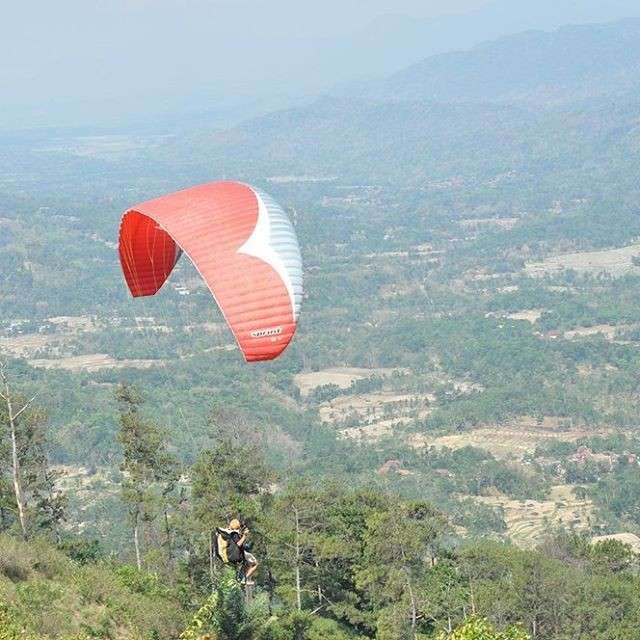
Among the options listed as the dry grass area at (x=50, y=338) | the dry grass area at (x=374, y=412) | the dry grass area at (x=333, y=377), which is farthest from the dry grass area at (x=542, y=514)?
the dry grass area at (x=50, y=338)

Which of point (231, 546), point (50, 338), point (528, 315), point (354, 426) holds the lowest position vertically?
point (354, 426)

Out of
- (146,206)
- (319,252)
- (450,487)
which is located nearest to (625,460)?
(450,487)

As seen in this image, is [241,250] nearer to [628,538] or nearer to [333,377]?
[628,538]

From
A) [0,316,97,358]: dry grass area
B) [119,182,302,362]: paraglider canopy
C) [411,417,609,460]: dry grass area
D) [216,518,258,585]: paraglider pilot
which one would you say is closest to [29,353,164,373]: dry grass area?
[0,316,97,358]: dry grass area

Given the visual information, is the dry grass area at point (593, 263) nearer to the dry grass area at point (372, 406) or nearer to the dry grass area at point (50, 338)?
the dry grass area at point (372, 406)

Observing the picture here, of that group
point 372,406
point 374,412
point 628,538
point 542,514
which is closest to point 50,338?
point 372,406

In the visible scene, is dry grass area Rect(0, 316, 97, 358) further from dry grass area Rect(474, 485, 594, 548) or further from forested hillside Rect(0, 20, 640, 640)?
dry grass area Rect(474, 485, 594, 548)
